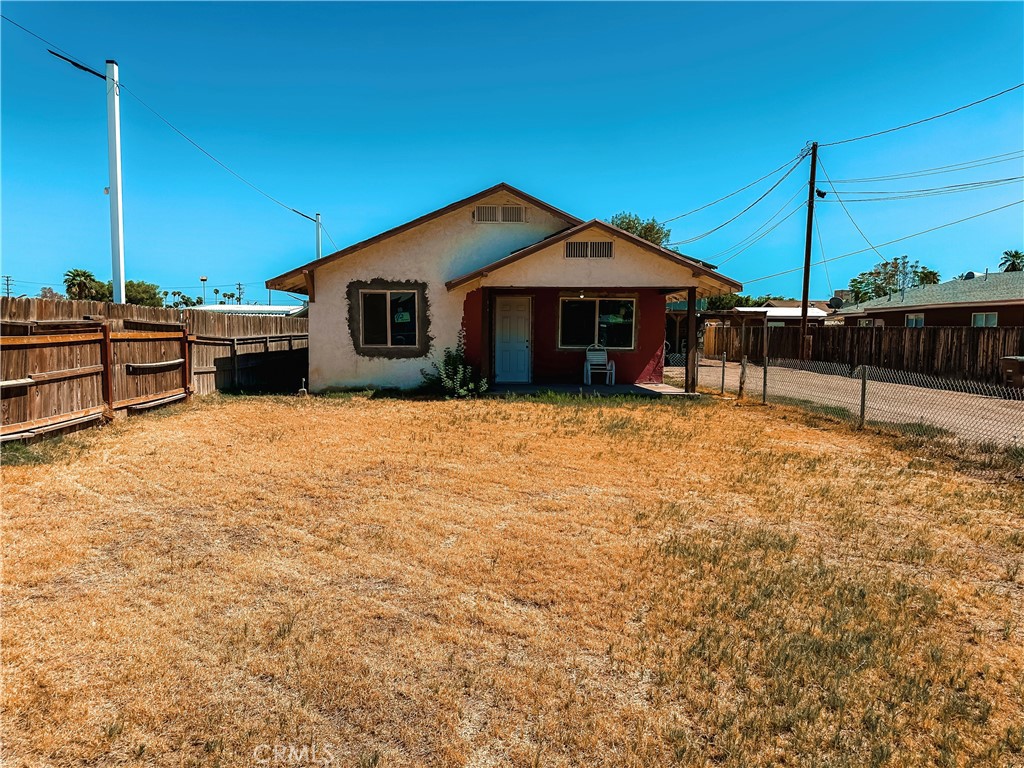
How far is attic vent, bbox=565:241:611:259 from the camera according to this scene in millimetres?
13008

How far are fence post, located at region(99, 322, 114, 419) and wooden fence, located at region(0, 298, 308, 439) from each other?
12mm

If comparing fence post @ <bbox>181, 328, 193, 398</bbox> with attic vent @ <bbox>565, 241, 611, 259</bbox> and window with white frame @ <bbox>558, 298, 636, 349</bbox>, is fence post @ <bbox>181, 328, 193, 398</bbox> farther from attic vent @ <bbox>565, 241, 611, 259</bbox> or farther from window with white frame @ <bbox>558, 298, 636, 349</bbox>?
window with white frame @ <bbox>558, 298, 636, 349</bbox>

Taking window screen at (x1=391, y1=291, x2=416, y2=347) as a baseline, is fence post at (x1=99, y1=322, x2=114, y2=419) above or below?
below

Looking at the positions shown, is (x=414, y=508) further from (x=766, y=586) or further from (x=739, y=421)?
(x=739, y=421)

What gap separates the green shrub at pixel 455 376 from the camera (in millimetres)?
13242

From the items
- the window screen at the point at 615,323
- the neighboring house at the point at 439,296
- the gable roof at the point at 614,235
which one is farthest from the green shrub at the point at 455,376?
the window screen at the point at 615,323

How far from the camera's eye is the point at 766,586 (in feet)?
12.9

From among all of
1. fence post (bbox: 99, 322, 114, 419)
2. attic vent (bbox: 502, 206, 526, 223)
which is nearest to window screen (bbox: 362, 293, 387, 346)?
attic vent (bbox: 502, 206, 526, 223)

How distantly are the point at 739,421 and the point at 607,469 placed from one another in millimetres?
4718

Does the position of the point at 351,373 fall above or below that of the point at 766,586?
above

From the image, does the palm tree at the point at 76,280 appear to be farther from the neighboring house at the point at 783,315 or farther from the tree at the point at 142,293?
the neighboring house at the point at 783,315

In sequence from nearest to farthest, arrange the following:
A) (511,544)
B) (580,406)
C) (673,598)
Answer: (673,598) → (511,544) → (580,406)

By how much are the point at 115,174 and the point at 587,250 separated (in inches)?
423

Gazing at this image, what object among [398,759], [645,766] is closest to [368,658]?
[398,759]
